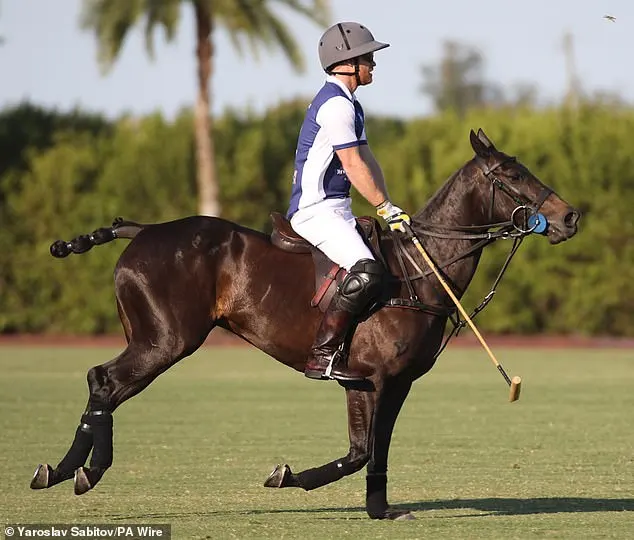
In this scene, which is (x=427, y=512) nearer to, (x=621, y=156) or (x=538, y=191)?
(x=538, y=191)

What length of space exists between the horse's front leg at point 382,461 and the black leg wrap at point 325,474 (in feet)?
0.66

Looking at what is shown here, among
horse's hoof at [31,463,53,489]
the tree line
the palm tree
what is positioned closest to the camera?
horse's hoof at [31,463,53,489]

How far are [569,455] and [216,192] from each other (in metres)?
19.2

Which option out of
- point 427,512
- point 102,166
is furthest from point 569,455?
point 102,166

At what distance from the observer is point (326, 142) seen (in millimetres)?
8500

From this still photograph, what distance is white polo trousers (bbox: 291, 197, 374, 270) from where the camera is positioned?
836 centimetres

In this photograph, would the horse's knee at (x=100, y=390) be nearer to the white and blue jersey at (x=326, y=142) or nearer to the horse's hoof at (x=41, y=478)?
the horse's hoof at (x=41, y=478)

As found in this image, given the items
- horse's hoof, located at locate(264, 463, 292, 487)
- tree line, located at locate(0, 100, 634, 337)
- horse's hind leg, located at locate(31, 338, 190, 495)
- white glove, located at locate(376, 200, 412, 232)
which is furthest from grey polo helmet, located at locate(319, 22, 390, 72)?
tree line, located at locate(0, 100, 634, 337)

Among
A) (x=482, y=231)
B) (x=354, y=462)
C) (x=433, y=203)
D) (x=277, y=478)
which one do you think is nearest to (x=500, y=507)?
(x=354, y=462)

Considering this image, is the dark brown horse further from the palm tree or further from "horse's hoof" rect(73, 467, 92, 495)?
the palm tree

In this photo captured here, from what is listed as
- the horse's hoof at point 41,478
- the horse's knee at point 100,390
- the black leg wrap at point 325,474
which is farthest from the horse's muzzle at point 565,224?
the horse's hoof at point 41,478

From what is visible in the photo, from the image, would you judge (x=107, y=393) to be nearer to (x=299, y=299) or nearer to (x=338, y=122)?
(x=299, y=299)

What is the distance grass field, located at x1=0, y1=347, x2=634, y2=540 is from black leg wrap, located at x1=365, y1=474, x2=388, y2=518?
9cm

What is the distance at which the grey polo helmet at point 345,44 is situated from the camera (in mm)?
8555
